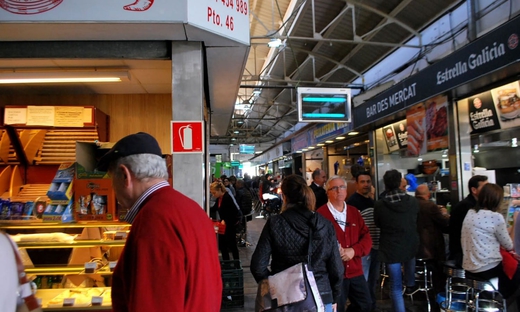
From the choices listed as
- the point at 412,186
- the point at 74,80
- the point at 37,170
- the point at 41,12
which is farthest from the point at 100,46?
the point at 412,186

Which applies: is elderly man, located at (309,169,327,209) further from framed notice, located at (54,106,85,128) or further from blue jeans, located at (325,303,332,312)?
framed notice, located at (54,106,85,128)

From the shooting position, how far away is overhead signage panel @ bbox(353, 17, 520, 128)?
4.16 metres

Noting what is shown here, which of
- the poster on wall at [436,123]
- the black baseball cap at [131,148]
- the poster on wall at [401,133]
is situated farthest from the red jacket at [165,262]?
the poster on wall at [401,133]

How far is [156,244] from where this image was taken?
4.53ft

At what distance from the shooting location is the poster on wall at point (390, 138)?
28.0 feet

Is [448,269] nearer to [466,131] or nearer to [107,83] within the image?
[466,131]

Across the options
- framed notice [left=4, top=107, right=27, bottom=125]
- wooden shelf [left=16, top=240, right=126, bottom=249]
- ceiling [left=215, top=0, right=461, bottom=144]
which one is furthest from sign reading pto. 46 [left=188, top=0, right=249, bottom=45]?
ceiling [left=215, top=0, right=461, bottom=144]

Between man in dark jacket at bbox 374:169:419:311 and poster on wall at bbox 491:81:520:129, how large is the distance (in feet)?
7.04

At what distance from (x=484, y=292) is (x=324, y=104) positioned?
4797mm

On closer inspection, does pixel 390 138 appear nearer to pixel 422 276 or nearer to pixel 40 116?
pixel 422 276

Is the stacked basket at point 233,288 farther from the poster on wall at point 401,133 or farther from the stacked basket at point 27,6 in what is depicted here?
the poster on wall at point 401,133

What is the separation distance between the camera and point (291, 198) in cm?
301

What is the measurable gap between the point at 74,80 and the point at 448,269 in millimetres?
4967

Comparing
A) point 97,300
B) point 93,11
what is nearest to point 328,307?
point 97,300
